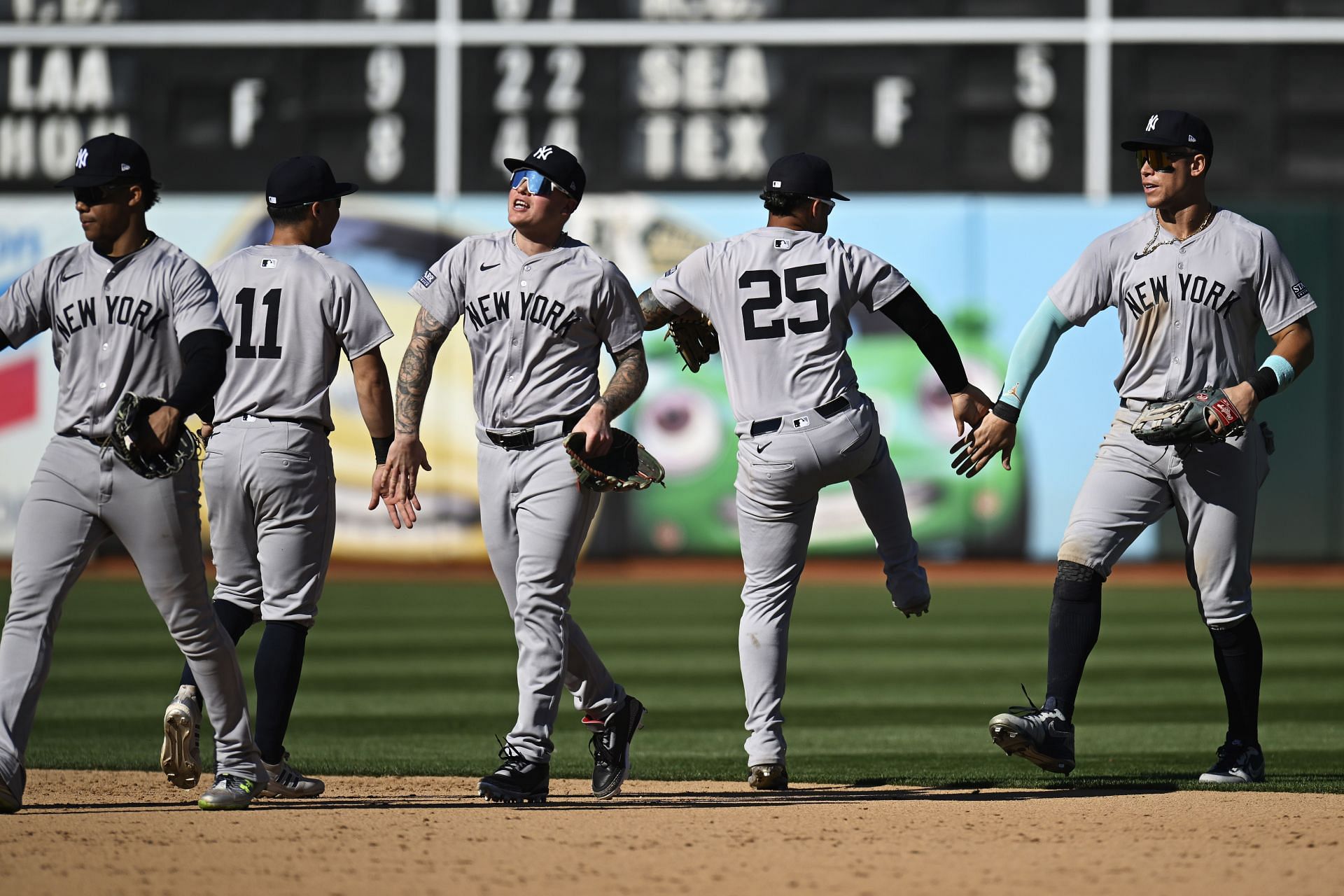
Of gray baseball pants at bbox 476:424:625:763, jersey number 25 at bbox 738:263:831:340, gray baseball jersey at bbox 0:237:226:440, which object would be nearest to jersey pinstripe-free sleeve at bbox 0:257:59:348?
gray baseball jersey at bbox 0:237:226:440

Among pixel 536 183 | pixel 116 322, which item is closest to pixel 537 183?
pixel 536 183

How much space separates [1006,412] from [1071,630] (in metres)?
0.68

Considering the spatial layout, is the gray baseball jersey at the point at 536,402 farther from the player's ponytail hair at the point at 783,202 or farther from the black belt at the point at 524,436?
the player's ponytail hair at the point at 783,202

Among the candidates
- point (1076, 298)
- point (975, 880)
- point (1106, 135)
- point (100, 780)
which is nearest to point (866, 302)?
point (1076, 298)

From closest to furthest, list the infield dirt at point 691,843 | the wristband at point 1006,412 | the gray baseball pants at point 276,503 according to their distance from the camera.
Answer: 1. the infield dirt at point 691,843
2. the gray baseball pants at point 276,503
3. the wristband at point 1006,412

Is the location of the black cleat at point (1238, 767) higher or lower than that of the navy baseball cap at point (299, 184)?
lower

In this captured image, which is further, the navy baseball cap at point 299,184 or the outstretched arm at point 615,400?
the navy baseball cap at point 299,184

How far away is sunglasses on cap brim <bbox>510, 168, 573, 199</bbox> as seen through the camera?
16.4 ft

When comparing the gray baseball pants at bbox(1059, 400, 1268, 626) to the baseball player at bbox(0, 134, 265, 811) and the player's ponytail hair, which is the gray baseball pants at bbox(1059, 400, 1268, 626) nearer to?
the player's ponytail hair

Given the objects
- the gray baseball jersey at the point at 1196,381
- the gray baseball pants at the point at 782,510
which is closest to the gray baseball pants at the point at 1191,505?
the gray baseball jersey at the point at 1196,381

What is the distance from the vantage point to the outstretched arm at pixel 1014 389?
527 centimetres

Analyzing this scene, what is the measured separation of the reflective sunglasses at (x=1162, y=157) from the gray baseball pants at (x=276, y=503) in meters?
2.59

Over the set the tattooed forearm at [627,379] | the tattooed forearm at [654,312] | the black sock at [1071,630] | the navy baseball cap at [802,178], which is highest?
A: the navy baseball cap at [802,178]

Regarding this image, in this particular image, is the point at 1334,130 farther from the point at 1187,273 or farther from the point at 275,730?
the point at 275,730
